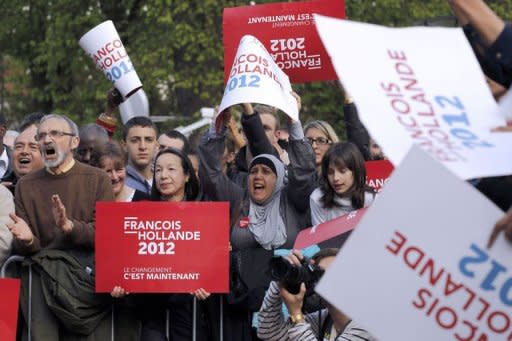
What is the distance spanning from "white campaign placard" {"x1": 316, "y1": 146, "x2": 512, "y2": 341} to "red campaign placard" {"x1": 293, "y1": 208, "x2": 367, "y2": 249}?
2.76 metres

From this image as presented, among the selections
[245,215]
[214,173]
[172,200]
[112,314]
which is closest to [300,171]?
[245,215]

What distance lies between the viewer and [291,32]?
9258 mm

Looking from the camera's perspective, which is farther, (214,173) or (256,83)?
(214,173)

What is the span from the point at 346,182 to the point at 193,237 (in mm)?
1021

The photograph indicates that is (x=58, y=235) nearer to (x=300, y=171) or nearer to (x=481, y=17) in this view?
(x=300, y=171)

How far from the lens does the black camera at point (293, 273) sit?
5230 millimetres

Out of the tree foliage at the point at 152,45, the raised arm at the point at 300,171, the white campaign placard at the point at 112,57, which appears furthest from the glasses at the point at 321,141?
the tree foliage at the point at 152,45

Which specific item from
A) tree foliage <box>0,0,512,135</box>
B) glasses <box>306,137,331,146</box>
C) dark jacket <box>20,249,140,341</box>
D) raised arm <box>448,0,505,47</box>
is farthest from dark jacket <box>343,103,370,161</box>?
tree foliage <box>0,0,512,135</box>

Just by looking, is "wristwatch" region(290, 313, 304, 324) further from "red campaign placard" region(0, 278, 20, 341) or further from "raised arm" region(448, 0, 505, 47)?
"red campaign placard" region(0, 278, 20, 341)

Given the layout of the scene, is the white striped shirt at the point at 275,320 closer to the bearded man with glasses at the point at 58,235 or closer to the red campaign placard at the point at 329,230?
the red campaign placard at the point at 329,230

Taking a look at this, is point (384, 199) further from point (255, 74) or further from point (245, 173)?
point (245, 173)

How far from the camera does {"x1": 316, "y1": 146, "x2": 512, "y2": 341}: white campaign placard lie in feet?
12.1

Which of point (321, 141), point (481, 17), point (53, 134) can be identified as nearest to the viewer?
point (481, 17)

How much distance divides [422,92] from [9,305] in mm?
3967
